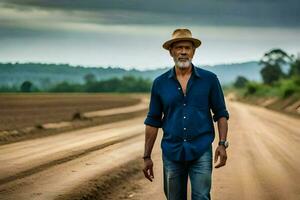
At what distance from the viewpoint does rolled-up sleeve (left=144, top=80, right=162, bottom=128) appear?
6141 millimetres

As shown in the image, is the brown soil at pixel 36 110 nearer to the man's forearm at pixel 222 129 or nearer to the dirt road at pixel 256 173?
the dirt road at pixel 256 173

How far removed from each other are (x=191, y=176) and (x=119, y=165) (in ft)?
28.1

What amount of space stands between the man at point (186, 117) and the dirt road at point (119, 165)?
13.8 ft

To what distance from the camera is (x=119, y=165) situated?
14438 millimetres

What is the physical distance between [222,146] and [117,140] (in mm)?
15061

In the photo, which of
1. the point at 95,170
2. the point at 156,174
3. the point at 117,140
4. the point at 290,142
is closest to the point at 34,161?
the point at 95,170

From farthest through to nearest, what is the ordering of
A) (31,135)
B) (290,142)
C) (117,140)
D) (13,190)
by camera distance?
(31,135) < (117,140) < (290,142) < (13,190)

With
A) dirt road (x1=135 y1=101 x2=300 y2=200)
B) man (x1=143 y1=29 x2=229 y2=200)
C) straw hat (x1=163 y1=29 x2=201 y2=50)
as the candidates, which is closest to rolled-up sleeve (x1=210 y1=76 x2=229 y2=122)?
man (x1=143 y1=29 x2=229 y2=200)

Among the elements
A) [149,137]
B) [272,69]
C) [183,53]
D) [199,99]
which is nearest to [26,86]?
[272,69]

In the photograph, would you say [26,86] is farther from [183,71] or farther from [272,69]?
[183,71]

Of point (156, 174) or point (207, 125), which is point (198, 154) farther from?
point (156, 174)

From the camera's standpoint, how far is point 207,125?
19.6 feet

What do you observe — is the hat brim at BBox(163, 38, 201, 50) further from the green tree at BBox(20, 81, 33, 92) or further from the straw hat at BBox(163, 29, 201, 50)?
the green tree at BBox(20, 81, 33, 92)

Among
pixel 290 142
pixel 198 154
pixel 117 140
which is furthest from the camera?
pixel 117 140
